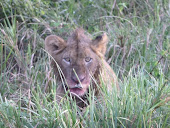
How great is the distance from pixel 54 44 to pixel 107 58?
1.70 metres

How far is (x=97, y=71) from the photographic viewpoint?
4863mm

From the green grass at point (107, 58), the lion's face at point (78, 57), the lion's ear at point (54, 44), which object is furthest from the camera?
the lion's ear at point (54, 44)

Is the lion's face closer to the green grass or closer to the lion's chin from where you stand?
the lion's chin

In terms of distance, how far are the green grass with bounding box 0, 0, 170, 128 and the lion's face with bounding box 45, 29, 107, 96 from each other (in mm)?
221

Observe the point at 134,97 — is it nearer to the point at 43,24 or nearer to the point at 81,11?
the point at 43,24

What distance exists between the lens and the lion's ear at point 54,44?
16.4 ft

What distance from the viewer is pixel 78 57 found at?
4.70m

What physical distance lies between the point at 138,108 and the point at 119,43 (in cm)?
290

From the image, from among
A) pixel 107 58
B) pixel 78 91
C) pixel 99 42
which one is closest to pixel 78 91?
pixel 78 91

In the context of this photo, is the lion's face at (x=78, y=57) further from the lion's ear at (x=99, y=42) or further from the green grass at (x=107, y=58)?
the green grass at (x=107, y=58)

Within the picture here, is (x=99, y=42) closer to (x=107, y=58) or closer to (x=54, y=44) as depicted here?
(x=54, y=44)

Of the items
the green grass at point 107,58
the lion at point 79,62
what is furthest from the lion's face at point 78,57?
the green grass at point 107,58

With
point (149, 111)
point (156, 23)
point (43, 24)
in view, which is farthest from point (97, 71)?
point (156, 23)

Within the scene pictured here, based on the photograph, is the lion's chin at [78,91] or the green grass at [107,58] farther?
the lion's chin at [78,91]
